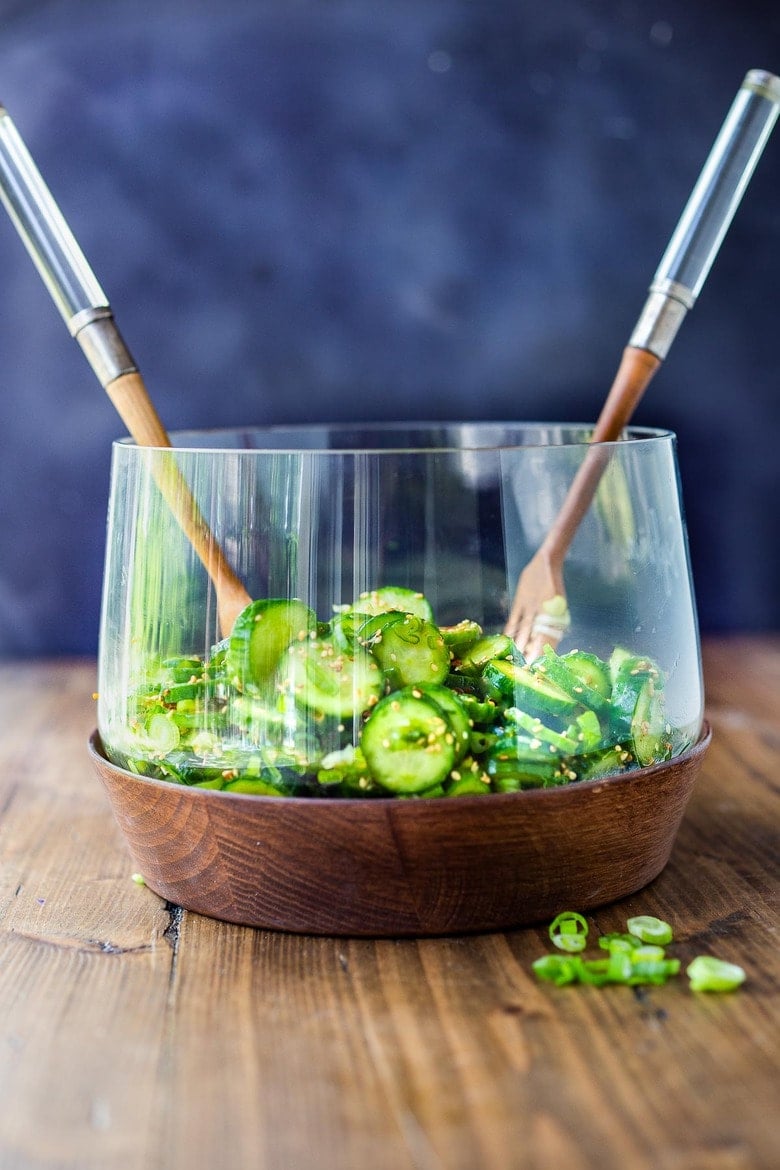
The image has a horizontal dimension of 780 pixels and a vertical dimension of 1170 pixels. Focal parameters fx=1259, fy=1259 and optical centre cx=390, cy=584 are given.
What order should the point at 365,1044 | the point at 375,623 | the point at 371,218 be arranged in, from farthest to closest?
the point at 371,218 < the point at 375,623 < the point at 365,1044

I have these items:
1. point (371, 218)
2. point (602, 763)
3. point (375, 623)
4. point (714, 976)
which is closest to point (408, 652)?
point (375, 623)

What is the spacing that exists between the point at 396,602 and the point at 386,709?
79mm

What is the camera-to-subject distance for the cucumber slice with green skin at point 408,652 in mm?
759

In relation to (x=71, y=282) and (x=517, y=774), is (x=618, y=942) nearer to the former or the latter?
(x=517, y=774)

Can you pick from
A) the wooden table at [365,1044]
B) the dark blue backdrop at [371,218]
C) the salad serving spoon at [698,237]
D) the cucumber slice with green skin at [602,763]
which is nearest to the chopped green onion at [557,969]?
the wooden table at [365,1044]

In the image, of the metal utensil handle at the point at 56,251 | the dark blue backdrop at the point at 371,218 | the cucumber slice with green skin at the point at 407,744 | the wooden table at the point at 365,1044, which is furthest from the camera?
the dark blue backdrop at the point at 371,218

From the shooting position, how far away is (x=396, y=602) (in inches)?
30.5

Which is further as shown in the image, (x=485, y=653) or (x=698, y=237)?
(x=698, y=237)

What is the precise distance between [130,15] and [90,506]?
2.44ft

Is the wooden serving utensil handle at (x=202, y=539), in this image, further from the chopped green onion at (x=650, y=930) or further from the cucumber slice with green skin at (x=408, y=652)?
the chopped green onion at (x=650, y=930)

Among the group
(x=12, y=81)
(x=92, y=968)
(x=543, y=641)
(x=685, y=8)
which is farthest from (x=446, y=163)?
(x=92, y=968)

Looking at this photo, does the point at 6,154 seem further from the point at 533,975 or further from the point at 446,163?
the point at 446,163

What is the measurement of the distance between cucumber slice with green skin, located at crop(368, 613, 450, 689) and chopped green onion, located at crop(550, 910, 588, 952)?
17cm

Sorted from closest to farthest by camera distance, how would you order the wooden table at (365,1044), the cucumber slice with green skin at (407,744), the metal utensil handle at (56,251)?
the wooden table at (365,1044), the cucumber slice with green skin at (407,744), the metal utensil handle at (56,251)
